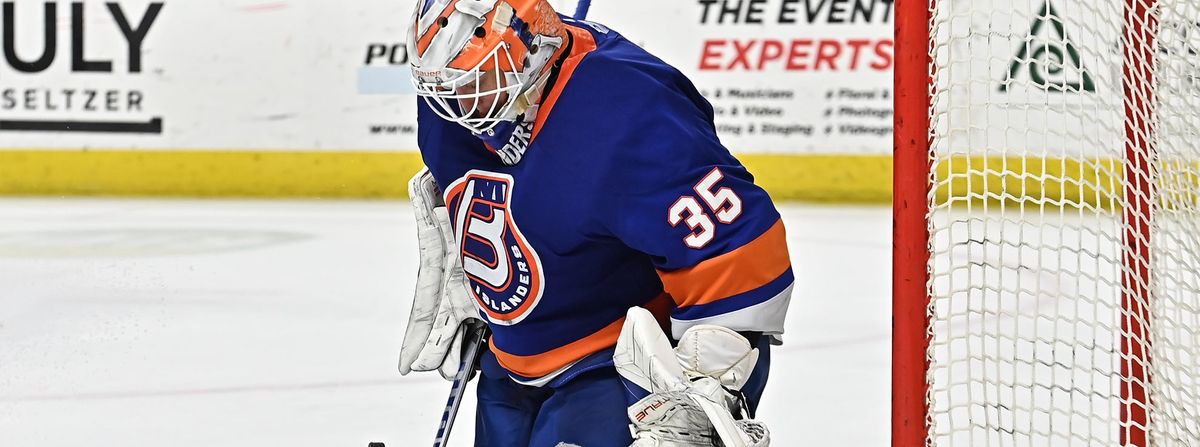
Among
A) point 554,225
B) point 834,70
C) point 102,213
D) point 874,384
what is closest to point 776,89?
point 834,70

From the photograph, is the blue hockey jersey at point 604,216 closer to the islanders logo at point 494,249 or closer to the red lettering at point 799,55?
the islanders logo at point 494,249

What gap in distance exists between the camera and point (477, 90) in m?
1.48

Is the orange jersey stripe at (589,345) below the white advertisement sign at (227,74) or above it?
below

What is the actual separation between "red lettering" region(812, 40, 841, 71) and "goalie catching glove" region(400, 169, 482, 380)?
4730mm

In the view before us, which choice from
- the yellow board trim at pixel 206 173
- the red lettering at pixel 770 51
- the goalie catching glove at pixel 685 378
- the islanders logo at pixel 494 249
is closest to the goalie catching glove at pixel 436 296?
the islanders logo at pixel 494 249

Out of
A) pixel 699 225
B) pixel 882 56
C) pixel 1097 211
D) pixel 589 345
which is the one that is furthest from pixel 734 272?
pixel 882 56

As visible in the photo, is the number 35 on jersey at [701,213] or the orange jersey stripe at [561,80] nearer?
the number 35 on jersey at [701,213]

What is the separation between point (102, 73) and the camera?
678 centimetres

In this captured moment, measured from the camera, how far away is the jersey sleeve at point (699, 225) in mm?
1420

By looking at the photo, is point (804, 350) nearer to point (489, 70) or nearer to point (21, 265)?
point (489, 70)

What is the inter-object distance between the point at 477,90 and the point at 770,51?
505 centimetres

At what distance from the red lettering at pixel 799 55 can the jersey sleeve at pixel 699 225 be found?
5.02 metres

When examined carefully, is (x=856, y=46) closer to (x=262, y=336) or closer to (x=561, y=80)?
(x=262, y=336)

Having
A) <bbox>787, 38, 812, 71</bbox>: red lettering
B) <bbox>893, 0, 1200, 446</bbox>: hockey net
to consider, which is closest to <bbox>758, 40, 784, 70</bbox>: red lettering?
<bbox>787, 38, 812, 71</bbox>: red lettering
